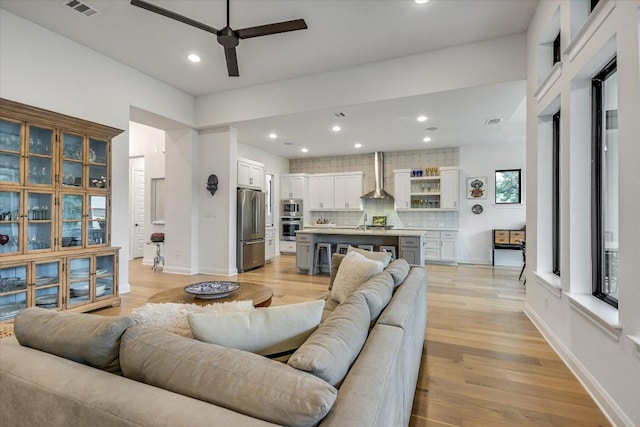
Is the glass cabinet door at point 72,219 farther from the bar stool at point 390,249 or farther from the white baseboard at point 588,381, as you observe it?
the white baseboard at point 588,381

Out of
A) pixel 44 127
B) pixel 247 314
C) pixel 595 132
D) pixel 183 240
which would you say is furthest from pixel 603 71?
pixel 183 240

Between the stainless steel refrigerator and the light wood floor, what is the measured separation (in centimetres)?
155

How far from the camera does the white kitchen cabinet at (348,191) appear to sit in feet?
27.7

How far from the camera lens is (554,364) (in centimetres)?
246

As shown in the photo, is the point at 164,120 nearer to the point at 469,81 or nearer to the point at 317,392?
the point at 469,81

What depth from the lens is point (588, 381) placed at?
6.85ft

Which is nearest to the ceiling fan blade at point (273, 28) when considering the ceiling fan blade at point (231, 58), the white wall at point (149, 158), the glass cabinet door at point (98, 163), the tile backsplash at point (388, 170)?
the ceiling fan blade at point (231, 58)

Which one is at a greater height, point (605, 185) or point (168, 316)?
point (605, 185)

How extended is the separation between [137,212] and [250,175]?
3620 mm

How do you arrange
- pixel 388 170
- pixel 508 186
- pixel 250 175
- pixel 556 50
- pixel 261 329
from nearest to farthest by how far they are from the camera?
pixel 261 329 < pixel 556 50 < pixel 250 175 < pixel 508 186 < pixel 388 170

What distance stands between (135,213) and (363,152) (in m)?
6.23

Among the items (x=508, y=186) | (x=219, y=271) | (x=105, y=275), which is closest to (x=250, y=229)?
(x=219, y=271)

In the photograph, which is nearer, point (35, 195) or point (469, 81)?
point (35, 195)

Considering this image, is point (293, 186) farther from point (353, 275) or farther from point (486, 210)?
point (353, 275)
